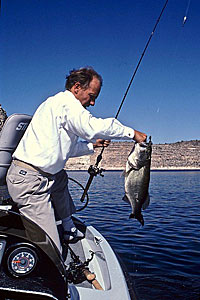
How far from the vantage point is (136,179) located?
3359mm

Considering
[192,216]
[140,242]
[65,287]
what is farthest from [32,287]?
[192,216]

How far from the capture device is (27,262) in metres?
2.54

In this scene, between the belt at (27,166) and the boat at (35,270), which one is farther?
the belt at (27,166)

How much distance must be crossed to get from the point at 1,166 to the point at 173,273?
3.70 meters

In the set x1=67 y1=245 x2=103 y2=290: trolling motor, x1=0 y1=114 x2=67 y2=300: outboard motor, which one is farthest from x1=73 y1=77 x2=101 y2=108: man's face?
x1=67 y1=245 x2=103 y2=290: trolling motor

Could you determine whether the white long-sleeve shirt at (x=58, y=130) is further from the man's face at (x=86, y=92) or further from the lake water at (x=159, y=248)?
the lake water at (x=159, y=248)

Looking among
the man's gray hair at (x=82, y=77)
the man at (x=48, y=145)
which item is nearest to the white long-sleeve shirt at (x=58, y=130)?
the man at (x=48, y=145)

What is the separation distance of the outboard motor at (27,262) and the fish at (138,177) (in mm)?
1071

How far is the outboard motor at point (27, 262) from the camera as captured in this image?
2.32 meters

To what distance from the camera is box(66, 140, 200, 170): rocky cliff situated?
104 m

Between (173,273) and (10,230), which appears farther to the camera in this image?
(173,273)

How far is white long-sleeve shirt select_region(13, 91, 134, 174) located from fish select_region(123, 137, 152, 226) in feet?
1.10

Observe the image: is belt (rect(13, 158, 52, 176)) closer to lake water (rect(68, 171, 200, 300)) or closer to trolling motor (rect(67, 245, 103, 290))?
trolling motor (rect(67, 245, 103, 290))

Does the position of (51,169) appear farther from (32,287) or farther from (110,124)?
(32,287)
